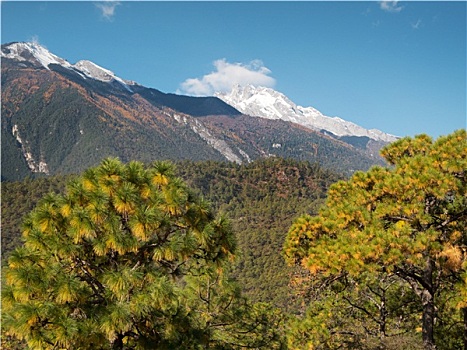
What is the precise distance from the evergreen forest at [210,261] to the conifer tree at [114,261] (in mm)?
14

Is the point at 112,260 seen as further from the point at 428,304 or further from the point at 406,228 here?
the point at 428,304

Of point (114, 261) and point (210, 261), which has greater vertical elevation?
point (210, 261)

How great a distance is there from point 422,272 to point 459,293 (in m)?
1.06

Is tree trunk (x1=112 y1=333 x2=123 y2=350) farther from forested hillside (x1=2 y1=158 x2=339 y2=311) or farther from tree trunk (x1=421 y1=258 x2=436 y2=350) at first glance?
forested hillside (x1=2 y1=158 x2=339 y2=311)

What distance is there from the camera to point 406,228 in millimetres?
6625

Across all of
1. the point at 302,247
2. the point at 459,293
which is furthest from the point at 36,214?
the point at 459,293

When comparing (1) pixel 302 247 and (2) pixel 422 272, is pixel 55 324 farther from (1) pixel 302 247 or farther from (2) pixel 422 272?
(2) pixel 422 272

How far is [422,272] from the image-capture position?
7.53 metres

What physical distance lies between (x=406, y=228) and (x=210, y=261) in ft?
11.2

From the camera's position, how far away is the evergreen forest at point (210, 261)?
4465 mm

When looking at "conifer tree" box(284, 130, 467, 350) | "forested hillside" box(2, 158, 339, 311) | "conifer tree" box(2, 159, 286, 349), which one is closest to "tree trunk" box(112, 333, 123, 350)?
"conifer tree" box(2, 159, 286, 349)

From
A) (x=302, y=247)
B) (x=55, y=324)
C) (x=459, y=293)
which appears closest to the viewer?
(x=55, y=324)

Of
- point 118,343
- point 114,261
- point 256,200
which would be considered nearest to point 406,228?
point 114,261

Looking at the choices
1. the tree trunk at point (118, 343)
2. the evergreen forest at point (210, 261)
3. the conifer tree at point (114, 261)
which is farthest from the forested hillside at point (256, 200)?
the tree trunk at point (118, 343)
